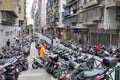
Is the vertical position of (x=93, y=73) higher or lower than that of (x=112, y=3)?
lower

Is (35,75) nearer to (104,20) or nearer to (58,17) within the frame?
(104,20)

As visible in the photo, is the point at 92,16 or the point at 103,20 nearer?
the point at 103,20

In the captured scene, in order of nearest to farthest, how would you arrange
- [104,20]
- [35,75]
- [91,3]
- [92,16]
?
[35,75]
[104,20]
[91,3]
[92,16]

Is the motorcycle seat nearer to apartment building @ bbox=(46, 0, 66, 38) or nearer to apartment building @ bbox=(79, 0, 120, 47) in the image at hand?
apartment building @ bbox=(79, 0, 120, 47)

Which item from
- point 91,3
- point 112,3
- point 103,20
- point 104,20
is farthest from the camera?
point 91,3

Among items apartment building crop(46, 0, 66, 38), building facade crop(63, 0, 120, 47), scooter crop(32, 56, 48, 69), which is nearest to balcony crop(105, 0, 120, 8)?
building facade crop(63, 0, 120, 47)

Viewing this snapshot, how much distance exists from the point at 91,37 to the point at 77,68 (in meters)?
33.9

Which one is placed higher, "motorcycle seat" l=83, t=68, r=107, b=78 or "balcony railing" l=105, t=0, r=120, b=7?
"balcony railing" l=105, t=0, r=120, b=7

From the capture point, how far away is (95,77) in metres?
8.25

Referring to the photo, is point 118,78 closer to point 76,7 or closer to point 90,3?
point 90,3

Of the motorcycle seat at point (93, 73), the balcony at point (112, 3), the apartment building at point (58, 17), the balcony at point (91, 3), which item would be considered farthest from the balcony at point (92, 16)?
the apartment building at point (58, 17)

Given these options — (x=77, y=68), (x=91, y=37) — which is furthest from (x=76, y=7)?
(x=77, y=68)

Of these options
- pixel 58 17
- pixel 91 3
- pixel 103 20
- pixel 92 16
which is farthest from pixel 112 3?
pixel 58 17

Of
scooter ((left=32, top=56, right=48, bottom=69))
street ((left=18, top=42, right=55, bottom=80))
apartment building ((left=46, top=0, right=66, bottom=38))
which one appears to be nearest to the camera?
street ((left=18, top=42, right=55, bottom=80))
